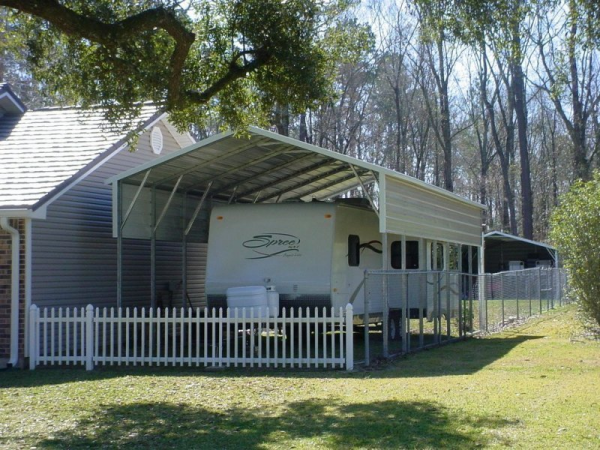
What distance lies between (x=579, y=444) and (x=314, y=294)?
27.8 ft

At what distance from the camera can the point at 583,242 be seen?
16.6 metres

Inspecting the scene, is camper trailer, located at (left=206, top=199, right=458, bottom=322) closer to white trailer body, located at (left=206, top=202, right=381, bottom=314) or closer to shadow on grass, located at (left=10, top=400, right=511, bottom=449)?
white trailer body, located at (left=206, top=202, right=381, bottom=314)

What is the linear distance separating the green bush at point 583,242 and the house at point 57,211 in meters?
8.63

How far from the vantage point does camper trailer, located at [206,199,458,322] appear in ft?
51.1

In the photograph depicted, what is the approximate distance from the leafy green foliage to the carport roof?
3.31 ft

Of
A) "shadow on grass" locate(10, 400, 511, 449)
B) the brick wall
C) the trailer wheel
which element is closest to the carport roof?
the brick wall

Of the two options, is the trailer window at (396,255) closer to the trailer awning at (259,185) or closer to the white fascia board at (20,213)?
the trailer awning at (259,185)

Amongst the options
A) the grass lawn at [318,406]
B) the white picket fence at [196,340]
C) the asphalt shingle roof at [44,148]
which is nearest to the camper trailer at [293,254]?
the white picket fence at [196,340]

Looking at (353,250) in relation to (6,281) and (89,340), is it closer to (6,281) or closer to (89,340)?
(89,340)

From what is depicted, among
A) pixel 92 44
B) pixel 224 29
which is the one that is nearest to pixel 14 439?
pixel 92 44

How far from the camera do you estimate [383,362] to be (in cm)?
1371

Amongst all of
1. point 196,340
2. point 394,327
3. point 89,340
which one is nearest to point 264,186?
point 394,327

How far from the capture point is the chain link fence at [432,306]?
14.7m

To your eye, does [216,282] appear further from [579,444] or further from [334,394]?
[579,444]
